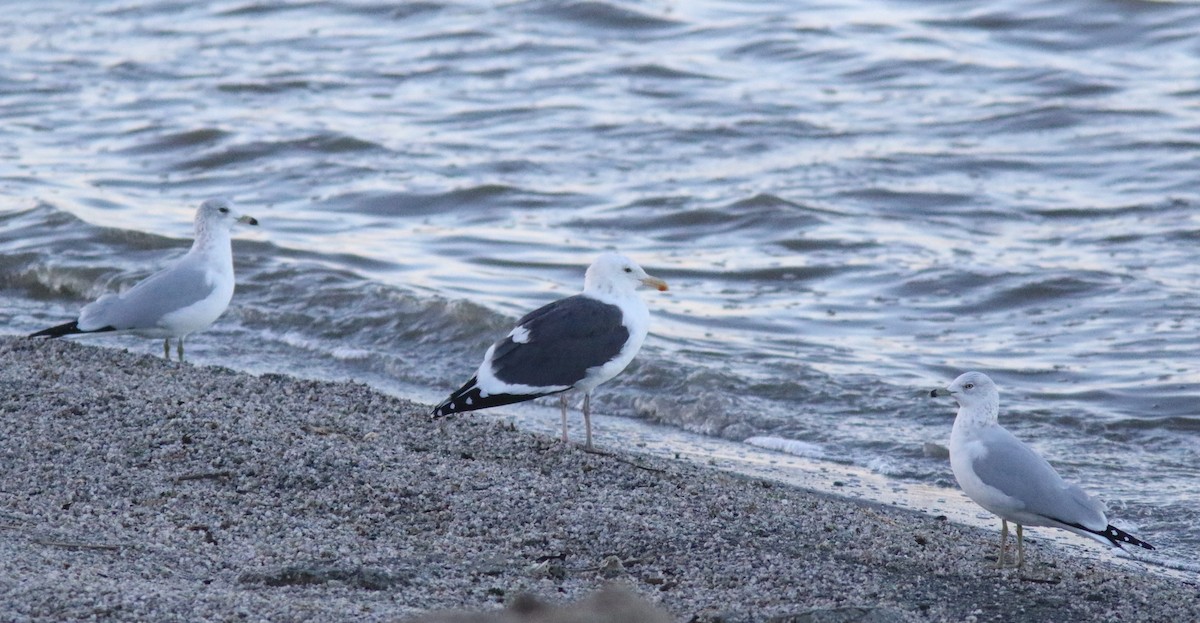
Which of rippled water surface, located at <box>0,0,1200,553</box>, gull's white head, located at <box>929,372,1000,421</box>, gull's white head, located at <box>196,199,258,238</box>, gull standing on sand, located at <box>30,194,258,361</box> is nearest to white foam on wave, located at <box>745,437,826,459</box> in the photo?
rippled water surface, located at <box>0,0,1200,553</box>

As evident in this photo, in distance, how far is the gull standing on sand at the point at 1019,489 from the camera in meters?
5.47

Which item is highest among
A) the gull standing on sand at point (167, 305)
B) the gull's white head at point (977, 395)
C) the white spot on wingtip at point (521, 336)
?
the gull's white head at point (977, 395)

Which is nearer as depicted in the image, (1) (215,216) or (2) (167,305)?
(2) (167,305)

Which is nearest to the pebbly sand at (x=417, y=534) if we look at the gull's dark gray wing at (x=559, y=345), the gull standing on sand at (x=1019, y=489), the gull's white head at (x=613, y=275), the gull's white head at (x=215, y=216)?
the gull standing on sand at (x=1019, y=489)

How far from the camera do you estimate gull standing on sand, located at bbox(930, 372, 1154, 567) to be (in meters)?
5.47

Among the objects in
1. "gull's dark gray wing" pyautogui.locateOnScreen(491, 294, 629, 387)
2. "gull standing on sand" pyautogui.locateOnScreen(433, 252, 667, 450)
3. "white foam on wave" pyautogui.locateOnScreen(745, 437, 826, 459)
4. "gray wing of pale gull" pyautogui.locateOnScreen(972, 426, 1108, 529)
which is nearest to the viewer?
"gray wing of pale gull" pyautogui.locateOnScreen(972, 426, 1108, 529)

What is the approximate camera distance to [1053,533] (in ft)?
22.1

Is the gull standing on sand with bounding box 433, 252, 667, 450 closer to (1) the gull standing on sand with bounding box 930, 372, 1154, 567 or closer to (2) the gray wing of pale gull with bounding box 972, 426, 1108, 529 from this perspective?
(1) the gull standing on sand with bounding box 930, 372, 1154, 567

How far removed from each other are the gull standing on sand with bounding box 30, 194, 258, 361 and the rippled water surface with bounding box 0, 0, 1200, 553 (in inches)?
37.6

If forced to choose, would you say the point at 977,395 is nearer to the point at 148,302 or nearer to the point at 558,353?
the point at 558,353

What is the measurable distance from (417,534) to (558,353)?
176 cm

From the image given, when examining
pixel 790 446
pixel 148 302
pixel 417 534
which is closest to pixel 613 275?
pixel 790 446

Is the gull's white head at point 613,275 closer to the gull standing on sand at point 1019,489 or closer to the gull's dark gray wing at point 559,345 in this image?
the gull's dark gray wing at point 559,345

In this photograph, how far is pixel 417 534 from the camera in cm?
539
